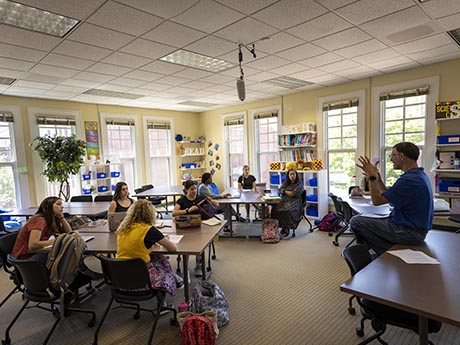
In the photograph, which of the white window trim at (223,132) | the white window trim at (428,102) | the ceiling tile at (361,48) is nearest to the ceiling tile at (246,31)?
the ceiling tile at (361,48)

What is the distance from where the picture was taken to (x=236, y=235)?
17.4ft

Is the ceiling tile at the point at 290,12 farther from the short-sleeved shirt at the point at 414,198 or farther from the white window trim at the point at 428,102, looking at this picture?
the white window trim at the point at 428,102

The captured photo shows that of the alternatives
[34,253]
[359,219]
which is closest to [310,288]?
[359,219]

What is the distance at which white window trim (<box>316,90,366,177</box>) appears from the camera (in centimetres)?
572

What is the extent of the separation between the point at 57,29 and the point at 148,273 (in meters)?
2.63

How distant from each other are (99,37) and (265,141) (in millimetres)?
4999

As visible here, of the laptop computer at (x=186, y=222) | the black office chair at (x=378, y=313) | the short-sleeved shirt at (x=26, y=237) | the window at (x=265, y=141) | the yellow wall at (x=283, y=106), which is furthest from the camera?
the window at (x=265, y=141)

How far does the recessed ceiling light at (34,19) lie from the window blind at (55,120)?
3.79 m

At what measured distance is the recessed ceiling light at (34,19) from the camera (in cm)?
254

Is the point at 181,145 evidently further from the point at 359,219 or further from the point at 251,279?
the point at 359,219

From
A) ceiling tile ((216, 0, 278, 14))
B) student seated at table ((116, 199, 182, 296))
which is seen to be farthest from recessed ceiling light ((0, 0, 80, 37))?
student seated at table ((116, 199, 182, 296))

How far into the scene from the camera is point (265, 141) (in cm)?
754

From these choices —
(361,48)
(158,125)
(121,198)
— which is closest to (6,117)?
(158,125)

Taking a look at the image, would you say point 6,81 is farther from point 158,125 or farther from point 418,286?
point 418,286
